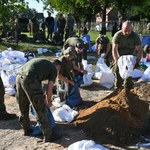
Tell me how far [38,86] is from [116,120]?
1411mm

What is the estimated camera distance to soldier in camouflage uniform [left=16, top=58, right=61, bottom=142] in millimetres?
5461

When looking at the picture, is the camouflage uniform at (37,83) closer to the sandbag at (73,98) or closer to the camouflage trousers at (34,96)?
the camouflage trousers at (34,96)

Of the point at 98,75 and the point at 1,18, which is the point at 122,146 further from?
the point at 1,18

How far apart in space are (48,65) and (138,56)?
2.93 m

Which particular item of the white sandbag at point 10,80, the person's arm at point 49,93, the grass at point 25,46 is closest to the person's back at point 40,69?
the person's arm at point 49,93

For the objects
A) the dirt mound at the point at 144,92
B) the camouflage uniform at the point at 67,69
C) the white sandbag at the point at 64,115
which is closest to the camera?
the white sandbag at the point at 64,115

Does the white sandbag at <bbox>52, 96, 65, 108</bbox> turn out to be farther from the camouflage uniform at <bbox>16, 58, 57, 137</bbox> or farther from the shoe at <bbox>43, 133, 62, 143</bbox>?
the camouflage uniform at <bbox>16, 58, 57, 137</bbox>

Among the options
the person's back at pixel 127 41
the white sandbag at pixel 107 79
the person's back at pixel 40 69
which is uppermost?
the person's back at pixel 127 41

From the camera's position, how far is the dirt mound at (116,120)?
5.91m

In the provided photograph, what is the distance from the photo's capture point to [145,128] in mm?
6316

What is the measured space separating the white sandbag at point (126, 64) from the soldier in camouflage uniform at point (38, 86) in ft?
6.53

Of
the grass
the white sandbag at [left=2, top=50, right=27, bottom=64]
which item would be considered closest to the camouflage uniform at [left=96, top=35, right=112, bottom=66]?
the white sandbag at [left=2, top=50, right=27, bottom=64]

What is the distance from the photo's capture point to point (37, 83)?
18.3 feet

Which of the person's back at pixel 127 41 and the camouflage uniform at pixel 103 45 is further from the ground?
the person's back at pixel 127 41
